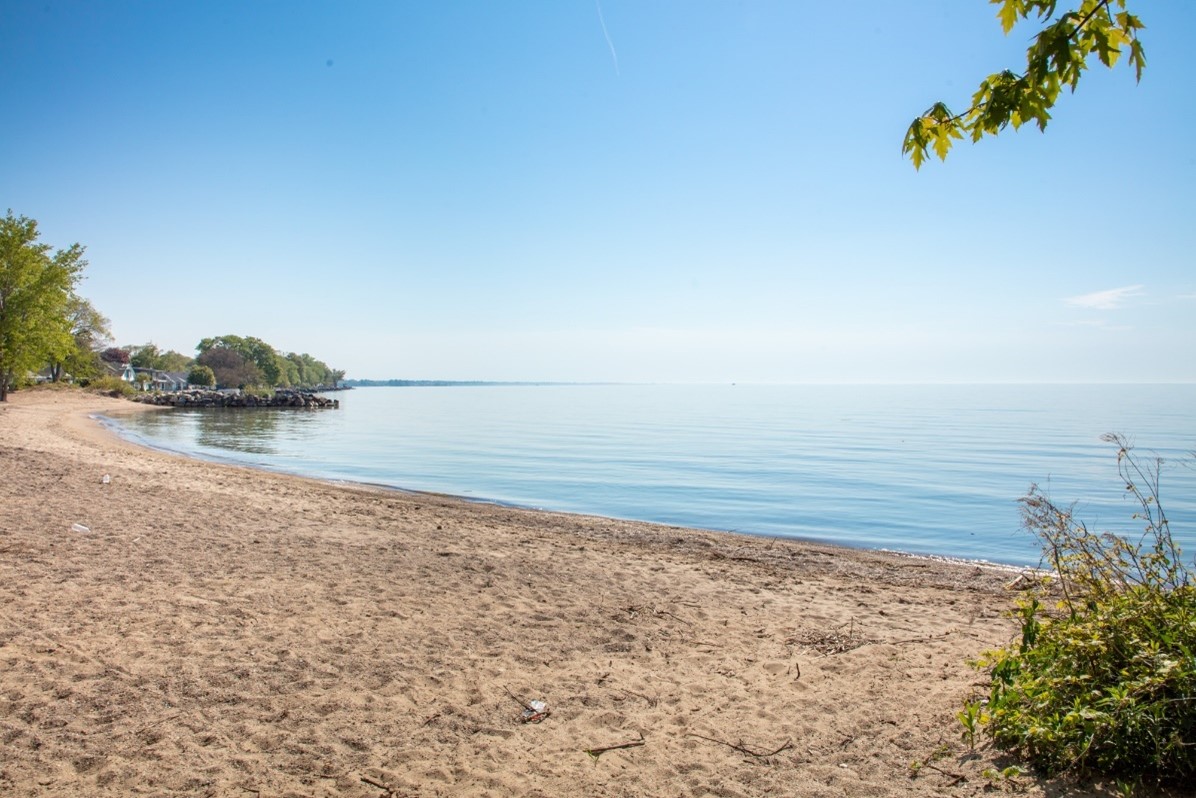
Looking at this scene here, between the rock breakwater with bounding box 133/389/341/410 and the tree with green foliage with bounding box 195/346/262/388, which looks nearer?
the rock breakwater with bounding box 133/389/341/410

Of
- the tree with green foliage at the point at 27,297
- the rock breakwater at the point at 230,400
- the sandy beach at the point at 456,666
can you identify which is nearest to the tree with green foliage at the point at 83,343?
the rock breakwater at the point at 230,400

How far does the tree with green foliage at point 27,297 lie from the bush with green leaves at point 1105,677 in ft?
183

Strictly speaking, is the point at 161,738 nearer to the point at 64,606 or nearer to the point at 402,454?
the point at 64,606

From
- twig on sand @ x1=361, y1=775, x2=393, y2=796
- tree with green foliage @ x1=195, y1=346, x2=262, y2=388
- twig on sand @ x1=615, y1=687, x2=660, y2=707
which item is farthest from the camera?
tree with green foliage @ x1=195, y1=346, x2=262, y2=388

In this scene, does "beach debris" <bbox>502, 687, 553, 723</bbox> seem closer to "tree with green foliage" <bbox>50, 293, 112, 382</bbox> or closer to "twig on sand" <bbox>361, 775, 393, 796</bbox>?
"twig on sand" <bbox>361, 775, 393, 796</bbox>

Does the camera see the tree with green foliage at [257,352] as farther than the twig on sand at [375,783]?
Yes

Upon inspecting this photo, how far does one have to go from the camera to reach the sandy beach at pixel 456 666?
417 centimetres

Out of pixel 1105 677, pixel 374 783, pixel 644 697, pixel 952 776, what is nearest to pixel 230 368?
pixel 644 697

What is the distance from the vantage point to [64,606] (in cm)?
656

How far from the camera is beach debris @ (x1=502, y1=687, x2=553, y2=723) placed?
5000 mm

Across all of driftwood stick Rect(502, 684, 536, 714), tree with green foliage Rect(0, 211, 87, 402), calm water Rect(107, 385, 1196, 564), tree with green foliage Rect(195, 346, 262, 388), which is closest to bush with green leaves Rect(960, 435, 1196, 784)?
driftwood stick Rect(502, 684, 536, 714)

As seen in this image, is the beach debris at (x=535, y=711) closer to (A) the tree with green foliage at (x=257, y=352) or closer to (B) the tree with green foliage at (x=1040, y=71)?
(B) the tree with green foliage at (x=1040, y=71)

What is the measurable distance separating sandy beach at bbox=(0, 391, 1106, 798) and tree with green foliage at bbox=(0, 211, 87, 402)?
143 feet

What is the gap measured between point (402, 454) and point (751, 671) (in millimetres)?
28349
